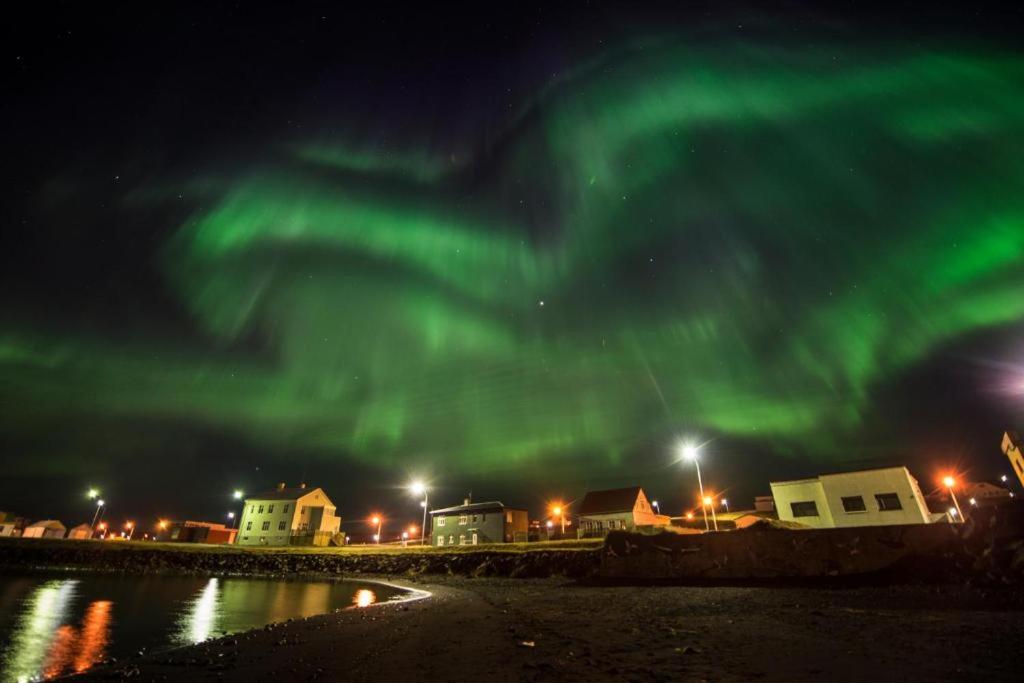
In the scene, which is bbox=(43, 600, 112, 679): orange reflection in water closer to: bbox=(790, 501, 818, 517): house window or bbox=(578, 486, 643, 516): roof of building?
bbox=(790, 501, 818, 517): house window

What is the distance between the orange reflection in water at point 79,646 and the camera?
40.7 ft

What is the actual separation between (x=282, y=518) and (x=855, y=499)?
99.5 metres

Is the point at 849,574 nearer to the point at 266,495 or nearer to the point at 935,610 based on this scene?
the point at 935,610

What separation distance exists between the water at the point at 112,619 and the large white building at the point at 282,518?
56794 millimetres

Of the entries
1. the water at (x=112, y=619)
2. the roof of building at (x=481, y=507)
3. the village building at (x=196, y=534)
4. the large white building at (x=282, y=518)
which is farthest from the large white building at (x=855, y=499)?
the village building at (x=196, y=534)

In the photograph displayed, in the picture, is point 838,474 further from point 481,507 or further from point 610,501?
point 481,507

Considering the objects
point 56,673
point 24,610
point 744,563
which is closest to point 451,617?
point 56,673

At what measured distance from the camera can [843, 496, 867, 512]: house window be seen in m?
45.7

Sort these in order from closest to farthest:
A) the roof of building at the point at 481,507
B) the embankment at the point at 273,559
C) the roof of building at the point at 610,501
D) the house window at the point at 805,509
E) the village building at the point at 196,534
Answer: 1. the embankment at the point at 273,559
2. the house window at the point at 805,509
3. the roof of building at the point at 610,501
4. the roof of building at the point at 481,507
5. the village building at the point at 196,534

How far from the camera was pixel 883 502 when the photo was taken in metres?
45.0

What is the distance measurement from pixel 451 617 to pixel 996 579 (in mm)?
19665

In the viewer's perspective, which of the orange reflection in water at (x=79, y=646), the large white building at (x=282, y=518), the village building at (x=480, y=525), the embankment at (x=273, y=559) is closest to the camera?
the orange reflection in water at (x=79, y=646)

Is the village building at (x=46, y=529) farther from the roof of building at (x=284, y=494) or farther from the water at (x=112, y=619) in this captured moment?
the water at (x=112, y=619)

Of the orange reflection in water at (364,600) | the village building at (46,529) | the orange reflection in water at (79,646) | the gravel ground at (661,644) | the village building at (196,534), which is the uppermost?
the village building at (46,529)
